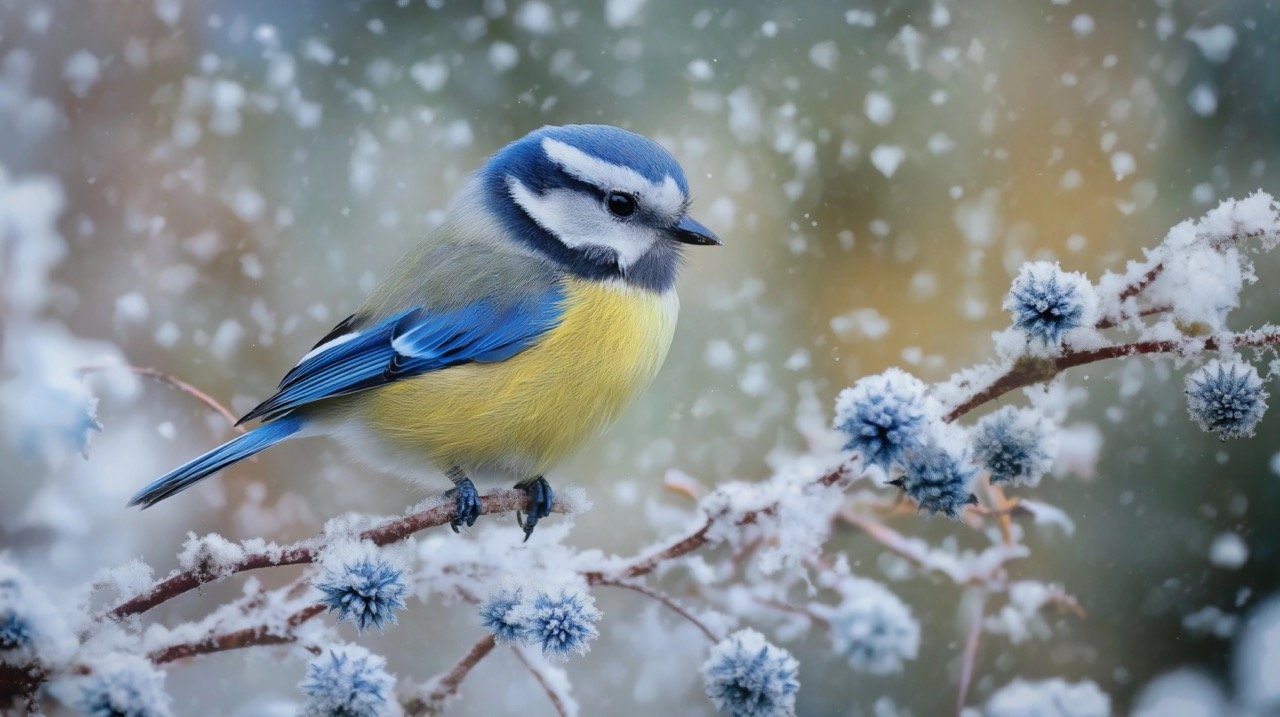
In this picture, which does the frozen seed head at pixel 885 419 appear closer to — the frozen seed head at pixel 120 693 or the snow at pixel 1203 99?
the frozen seed head at pixel 120 693

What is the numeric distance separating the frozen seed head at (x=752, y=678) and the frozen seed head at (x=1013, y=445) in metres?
0.14

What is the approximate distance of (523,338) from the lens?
0.65 meters

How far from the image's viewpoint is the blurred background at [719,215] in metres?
0.76

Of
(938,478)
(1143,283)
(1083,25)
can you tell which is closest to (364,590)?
(938,478)

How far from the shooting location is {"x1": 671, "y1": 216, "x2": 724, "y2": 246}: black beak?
0.64 meters

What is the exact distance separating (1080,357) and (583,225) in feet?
1.03

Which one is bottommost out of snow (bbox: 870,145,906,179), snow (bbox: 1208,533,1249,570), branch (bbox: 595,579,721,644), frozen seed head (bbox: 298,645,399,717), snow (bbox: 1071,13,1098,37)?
frozen seed head (bbox: 298,645,399,717)

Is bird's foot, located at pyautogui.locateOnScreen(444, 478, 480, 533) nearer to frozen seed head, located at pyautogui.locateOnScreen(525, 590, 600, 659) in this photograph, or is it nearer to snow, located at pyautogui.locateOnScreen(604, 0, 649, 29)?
frozen seed head, located at pyautogui.locateOnScreen(525, 590, 600, 659)

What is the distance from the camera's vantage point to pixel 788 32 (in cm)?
91

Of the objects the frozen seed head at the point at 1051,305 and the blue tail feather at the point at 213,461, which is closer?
the frozen seed head at the point at 1051,305

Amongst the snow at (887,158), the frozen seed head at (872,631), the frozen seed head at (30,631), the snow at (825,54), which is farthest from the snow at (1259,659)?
the frozen seed head at (30,631)

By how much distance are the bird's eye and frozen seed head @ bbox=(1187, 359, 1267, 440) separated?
0.31m

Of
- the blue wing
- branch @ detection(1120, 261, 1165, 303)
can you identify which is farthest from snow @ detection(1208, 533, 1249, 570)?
the blue wing

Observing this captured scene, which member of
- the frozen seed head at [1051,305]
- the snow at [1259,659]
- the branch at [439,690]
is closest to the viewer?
the frozen seed head at [1051,305]
